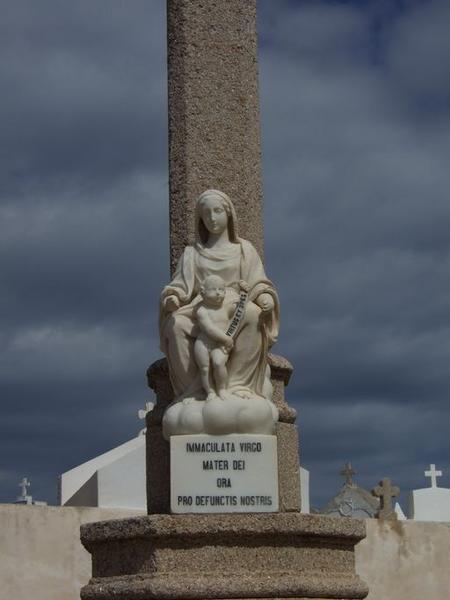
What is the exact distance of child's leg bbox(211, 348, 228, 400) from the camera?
7906mm

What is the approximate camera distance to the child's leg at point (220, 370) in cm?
791

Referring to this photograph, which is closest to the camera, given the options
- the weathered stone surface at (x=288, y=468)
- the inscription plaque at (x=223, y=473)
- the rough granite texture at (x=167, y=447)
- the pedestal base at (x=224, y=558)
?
the pedestal base at (x=224, y=558)

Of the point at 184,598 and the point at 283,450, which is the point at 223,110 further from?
the point at 184,598

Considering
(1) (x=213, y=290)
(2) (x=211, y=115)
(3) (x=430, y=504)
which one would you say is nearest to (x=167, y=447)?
(1) (x=213, y=290)

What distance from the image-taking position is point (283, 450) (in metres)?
8.86

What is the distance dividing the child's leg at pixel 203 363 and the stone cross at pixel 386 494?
299 inches

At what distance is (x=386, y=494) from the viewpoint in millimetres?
15172

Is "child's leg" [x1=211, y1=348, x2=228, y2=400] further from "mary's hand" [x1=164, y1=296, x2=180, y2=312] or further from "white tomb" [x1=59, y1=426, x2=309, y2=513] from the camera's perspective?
"white tomb" [x1=59, y1=426, x2=309, y2=513]

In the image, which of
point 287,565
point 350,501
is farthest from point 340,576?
point 350,501

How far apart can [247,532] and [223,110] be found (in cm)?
359

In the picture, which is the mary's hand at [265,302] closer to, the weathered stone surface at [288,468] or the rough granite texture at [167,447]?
the rough granite texture at [167,447]

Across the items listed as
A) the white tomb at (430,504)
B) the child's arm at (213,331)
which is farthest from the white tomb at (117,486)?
the child's arm at (213,331)

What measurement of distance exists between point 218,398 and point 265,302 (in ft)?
2.56

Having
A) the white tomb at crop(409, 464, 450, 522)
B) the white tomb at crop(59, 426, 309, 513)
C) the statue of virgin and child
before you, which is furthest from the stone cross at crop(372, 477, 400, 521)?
the statue of virgin and child
